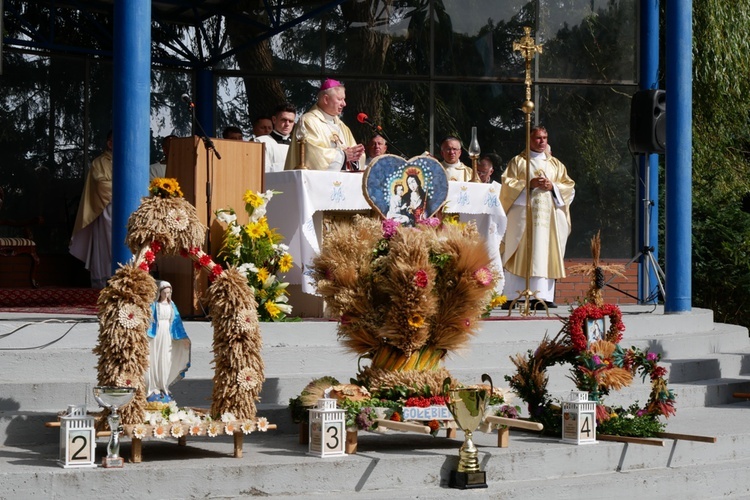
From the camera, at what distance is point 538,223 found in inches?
527

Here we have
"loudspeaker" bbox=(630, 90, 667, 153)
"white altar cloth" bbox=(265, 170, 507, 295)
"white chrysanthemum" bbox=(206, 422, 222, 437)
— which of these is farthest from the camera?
"loudspeaker" bbox=(630, 90, 667, 153)

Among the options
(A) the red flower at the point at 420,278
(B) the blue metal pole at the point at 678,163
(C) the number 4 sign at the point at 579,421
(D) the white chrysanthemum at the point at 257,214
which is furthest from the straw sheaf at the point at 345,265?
(B) the blue metal pole at the point at 678,163

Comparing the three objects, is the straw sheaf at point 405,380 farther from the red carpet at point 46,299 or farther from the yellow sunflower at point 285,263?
the red carpet at point 46,299

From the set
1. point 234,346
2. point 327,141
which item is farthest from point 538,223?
point 234,346

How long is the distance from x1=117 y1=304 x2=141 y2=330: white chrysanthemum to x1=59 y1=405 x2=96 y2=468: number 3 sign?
0.59m

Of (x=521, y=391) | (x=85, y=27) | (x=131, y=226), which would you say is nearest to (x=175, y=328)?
(x=131, y=226)

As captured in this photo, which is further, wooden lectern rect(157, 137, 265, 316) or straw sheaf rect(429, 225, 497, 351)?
wooden lectern rect(157, 137, 265, 316)

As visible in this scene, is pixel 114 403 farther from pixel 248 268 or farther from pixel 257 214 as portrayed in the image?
pixel 257 214

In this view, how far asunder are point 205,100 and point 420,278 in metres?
9.09

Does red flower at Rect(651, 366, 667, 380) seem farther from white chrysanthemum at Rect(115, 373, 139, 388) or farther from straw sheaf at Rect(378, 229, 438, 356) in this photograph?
white chrysanthemum at Rect(115, 373, 139, 388)

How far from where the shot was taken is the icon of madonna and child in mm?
9578

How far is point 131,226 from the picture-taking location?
7.20 meters

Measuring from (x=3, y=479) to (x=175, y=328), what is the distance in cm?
153

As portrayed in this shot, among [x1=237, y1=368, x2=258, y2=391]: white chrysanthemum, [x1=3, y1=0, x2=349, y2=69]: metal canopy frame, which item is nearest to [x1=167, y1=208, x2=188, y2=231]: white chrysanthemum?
[x1=237, y1=368, x2=258, y2=391]: white chrysanthemum
